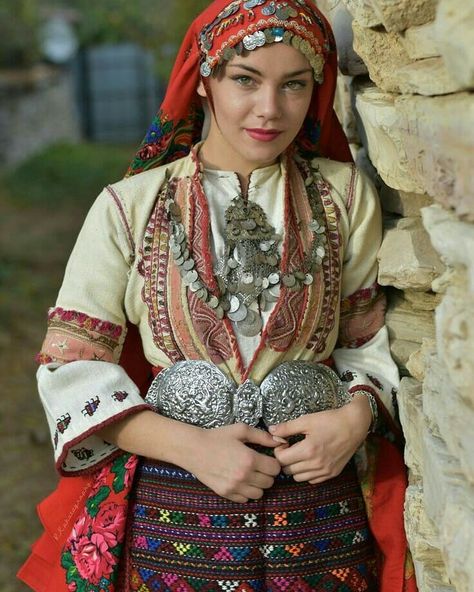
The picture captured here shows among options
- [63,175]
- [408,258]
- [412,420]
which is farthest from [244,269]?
[63,175]

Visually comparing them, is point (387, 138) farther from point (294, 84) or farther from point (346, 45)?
point (346, 45)

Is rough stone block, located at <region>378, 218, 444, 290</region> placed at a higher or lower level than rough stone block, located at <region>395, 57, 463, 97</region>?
lower

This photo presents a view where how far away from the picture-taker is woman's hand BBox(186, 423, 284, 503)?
2.10 metres

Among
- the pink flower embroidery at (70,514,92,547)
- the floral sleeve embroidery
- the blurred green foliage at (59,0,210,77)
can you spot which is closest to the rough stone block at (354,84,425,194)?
the floral sleeve embroidery

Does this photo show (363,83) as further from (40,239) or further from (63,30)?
(63,30)

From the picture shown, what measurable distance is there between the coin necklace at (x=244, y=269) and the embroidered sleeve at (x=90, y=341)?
132 mm

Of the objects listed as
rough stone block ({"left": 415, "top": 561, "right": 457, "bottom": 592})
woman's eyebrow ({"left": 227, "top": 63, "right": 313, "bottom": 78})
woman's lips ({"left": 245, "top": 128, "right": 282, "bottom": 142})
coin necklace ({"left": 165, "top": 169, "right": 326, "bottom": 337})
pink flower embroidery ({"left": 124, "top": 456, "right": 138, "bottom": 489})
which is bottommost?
rough stone block ({"left": 415, "top": 561, "right": 457, "bottom": 592})

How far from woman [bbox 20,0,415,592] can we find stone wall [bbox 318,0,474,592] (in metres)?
0.11

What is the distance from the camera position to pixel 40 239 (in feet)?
32.1

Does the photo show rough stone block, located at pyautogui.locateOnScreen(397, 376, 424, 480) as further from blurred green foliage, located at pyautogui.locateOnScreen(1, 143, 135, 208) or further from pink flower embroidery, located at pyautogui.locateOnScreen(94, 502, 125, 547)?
blurred green foliage, located at pyautogui.locateOnScreen(1, 143, 135, 208)

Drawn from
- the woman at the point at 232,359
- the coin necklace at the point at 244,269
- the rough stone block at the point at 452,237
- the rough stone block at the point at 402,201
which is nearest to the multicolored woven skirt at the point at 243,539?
the woman at the point at 232,359

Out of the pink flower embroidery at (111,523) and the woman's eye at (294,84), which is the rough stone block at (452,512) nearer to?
the pink flower embroidery at (111,523)

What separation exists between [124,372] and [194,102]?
2.05ft

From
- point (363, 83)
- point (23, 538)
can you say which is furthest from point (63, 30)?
point (363, 83)
